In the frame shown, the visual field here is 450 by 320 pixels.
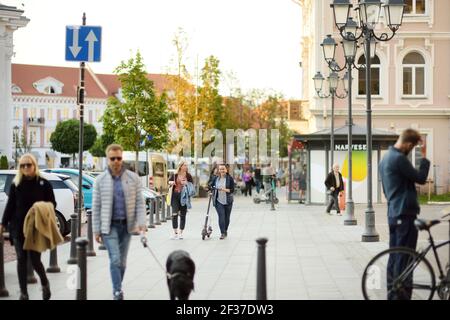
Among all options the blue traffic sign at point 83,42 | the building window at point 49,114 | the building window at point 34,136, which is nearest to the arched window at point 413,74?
the blue traffic sign at point 83,42

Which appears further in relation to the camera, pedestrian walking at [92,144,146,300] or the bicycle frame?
pedestrian walking at [92,144,146,300]

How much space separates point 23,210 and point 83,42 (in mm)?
5101

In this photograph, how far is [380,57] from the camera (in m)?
42.9

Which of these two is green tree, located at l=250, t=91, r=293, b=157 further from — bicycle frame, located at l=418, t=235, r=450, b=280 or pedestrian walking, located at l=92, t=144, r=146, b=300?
bicycle frame, located at l=418, t=235, r=450, b=280

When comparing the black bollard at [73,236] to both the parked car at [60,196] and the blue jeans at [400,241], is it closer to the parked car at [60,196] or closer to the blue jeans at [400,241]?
the parked car at [60,196]

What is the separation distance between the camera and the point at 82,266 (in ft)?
29.6

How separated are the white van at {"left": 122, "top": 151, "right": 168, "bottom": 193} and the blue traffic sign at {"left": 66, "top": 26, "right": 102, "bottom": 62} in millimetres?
34254

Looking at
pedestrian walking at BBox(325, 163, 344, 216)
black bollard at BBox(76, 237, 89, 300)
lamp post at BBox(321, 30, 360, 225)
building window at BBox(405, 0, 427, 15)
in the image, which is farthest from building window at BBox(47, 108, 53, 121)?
black bollard at BBox(76, 237, 89, 300)

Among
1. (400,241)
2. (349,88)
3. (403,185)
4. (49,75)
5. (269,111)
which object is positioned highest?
(49,75)

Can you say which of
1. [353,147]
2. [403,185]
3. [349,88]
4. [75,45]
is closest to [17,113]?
[353,147]

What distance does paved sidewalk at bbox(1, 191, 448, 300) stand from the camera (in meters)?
10.5

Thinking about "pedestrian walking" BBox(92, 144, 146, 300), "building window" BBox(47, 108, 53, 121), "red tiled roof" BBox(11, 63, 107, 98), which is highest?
"red tiled roof" BBox(11, 63, 107, 98)

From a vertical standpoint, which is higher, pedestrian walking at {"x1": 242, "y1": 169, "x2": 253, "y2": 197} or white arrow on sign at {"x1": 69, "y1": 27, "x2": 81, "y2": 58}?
white arrow on sign at {"x1": 69, "y1": 27, "x2": 81, "y2": 58}

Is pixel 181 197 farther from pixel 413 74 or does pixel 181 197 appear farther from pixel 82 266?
pixel 413 74
